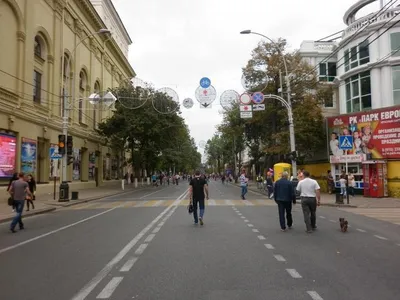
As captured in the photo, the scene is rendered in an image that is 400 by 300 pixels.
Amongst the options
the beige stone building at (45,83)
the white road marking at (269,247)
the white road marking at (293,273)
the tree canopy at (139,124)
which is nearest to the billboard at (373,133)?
the white road marking at (269,247)

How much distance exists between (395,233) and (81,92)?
3550cm

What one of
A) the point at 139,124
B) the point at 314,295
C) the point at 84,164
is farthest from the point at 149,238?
the point at 139,124

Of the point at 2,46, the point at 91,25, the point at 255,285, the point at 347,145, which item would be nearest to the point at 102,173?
the point at 91,25

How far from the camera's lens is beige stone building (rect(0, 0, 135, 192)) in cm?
2627

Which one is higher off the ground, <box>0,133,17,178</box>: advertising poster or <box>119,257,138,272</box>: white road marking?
<box>0,133,17,178</box>: advertising poster

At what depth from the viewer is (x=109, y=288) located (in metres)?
6.12

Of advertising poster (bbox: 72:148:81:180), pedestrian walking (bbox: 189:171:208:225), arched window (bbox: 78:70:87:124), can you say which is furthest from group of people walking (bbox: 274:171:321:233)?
arched window (bbox: 78:70:87:124)

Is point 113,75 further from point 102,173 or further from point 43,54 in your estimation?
point 43,54

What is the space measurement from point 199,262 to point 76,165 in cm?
3469

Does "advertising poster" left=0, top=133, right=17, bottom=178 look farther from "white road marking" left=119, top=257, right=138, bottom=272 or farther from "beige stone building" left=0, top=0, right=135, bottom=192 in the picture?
"white road marking" left=119, top=257, right=138, bottom=272

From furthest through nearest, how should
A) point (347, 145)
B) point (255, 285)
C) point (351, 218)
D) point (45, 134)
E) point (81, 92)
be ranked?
point (81, 92) < point (45, 134) < point (347, 145) < point (351, 218) < point (255, 285)

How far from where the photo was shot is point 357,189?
92.4 ft

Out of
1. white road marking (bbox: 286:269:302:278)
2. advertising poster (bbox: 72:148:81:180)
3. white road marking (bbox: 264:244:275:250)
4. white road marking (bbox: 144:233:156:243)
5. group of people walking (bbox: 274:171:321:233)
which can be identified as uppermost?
advertising poster (bbox: 72:148:81:180)

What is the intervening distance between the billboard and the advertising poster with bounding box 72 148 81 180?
2342 cm
